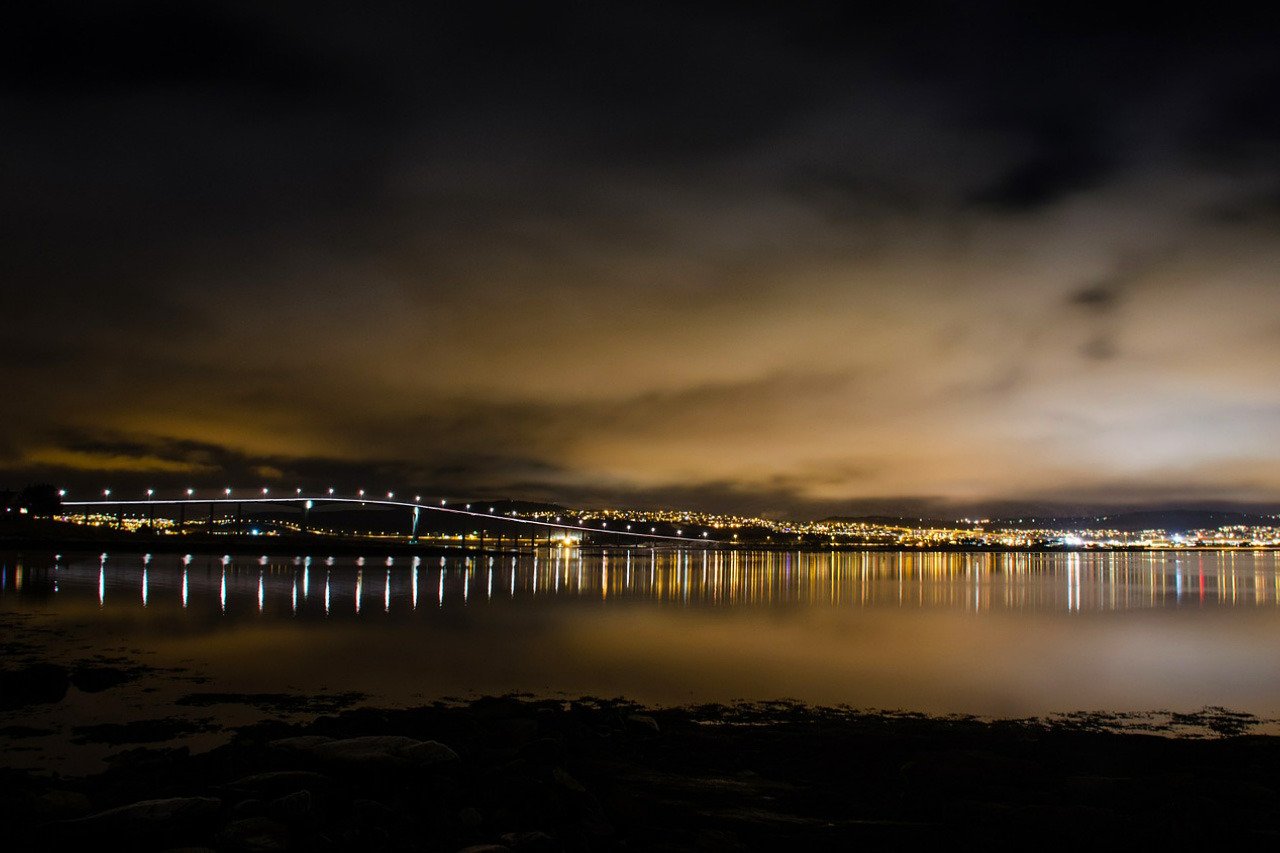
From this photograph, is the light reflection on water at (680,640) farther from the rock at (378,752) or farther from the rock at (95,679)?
the rock at (378,752)

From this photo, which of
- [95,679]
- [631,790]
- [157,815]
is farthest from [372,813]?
[95,679]

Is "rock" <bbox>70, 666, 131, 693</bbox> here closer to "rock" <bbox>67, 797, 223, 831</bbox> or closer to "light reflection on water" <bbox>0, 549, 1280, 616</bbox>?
"rock" <bbox>67, 797, 223, 831</bbox>

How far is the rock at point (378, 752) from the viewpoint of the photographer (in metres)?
7.52

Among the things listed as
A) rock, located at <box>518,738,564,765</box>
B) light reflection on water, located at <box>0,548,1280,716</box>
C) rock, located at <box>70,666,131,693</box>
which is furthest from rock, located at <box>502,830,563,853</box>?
rock, located at <box>70,666,131,693</box>

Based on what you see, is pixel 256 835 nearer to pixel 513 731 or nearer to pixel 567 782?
pixel 567 782

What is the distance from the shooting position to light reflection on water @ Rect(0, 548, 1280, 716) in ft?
50.1

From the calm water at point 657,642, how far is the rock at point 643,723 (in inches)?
130

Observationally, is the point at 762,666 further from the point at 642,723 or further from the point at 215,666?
the point at 215,666

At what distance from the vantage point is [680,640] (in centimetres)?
2184

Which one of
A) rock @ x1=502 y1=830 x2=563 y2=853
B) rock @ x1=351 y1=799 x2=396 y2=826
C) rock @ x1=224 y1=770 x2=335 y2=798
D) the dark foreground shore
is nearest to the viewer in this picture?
rock @ x1=502 y1=830 x2=563 y2=853

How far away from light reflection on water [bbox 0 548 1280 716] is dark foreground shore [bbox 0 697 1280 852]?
13.6ft

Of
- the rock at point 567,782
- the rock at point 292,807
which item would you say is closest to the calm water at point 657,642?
the rock at point 292,807

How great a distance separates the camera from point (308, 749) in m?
7.88

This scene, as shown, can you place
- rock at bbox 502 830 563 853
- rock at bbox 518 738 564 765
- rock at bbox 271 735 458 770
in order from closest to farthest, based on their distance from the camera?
rock at bbox 502 830 563 853
rock at bbox 271 735 458 770
rock at bbox 518 738 564 765
